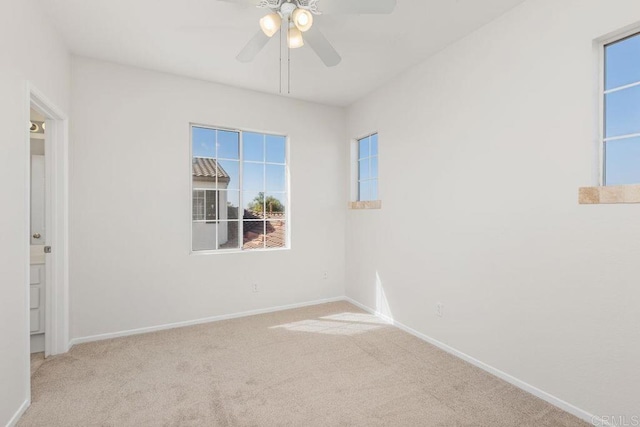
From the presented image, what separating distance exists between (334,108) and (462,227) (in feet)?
8.81

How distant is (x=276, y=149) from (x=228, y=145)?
671 mm

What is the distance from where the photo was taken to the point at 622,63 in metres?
1.86

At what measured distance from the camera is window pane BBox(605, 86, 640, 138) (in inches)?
70.9

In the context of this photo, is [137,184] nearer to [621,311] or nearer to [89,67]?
[89,67]

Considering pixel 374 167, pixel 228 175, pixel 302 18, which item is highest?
pixel 302 18

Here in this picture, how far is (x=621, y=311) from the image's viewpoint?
5.74 feet

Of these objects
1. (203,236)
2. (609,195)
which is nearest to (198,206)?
(203,236)

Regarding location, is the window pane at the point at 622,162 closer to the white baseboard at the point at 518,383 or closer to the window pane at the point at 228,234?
the white baseboard at the point at 518,383

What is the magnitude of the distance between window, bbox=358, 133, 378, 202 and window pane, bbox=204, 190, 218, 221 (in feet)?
6.64

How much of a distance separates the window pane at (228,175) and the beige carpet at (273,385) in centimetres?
177

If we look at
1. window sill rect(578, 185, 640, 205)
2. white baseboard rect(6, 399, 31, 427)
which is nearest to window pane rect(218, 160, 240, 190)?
white baseboard rect(6, 399, 31, 427)

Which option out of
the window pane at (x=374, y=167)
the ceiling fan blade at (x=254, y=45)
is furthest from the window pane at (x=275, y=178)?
the ceiling fan blade at (x=254, y=45)

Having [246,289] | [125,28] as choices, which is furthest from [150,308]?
[125,28]

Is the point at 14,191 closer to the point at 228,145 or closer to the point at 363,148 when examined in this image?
the point at 228,145
